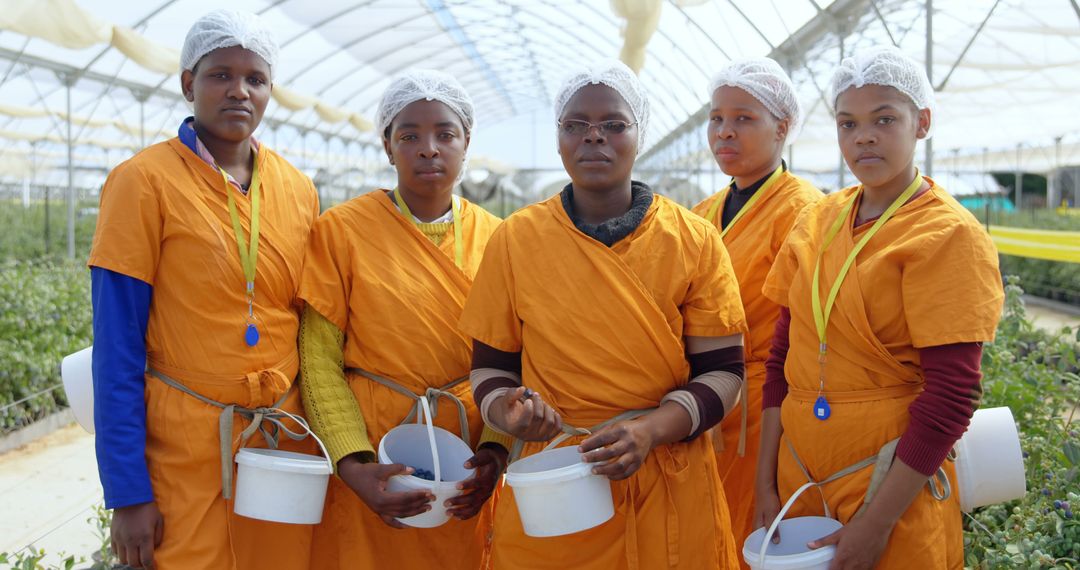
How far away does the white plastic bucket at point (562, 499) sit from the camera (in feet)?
5.56

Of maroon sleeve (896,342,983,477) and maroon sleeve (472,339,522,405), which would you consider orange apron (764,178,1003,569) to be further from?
maroon sleeve (472,339,522,405)

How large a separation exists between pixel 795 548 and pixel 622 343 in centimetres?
64

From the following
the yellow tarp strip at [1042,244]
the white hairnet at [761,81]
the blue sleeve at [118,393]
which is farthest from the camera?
the yellow tarp strip at [1042,244]

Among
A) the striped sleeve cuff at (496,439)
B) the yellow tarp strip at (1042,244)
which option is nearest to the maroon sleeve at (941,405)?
the striped sleeve cuff at (496,439)

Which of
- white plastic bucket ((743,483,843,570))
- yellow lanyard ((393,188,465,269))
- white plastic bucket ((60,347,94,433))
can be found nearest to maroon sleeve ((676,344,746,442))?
white plastic bucket ((743,483,843,570))

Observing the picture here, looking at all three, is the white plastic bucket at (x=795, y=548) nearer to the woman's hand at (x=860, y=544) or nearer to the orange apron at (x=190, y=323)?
the woman's hand at (x=860, y=544)

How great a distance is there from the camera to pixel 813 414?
1.93 meters

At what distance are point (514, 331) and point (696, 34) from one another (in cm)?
1544

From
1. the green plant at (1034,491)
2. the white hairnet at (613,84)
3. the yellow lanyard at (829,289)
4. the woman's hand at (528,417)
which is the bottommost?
the green plant at (1034,491)

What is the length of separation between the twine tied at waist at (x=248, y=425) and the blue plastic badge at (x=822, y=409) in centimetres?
127

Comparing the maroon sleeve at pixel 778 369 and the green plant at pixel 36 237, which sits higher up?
A: the green plant at pixel 36 237

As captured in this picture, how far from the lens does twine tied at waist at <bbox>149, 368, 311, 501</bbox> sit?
6.82 feet

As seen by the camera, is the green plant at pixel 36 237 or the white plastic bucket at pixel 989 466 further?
the green plant at pixel 36 237

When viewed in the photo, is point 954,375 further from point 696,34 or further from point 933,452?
point 696,34
